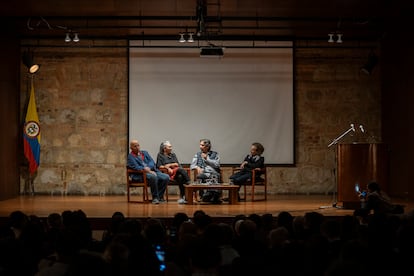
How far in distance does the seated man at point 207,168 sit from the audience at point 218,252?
6185 millimetres

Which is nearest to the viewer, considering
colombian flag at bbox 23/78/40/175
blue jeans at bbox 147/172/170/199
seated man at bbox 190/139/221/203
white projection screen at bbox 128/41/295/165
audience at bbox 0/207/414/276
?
audience at bbox 0/207/414/276

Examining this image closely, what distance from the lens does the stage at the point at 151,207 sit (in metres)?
9.13

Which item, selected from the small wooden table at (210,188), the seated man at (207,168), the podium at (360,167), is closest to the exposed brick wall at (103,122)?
the seated man at (207,168)

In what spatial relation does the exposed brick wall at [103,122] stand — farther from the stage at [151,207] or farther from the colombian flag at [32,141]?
the stage at [151,207]

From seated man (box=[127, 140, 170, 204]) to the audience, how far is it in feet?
19.2

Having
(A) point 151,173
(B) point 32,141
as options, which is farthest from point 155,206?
(B) point 32,141

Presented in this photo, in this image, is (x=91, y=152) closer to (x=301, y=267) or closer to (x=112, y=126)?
(x=112, y=126)

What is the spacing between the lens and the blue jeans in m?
11.2

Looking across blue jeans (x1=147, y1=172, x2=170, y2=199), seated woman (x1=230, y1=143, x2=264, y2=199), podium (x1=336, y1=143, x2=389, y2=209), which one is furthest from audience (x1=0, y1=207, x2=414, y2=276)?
seated woman (x1=230, y1=143, x2=264, y2=199)

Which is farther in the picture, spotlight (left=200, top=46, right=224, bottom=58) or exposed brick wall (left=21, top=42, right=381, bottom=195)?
exposed brick wall (left=21, top=42, right=381, bottom=195)

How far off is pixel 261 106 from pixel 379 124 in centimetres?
247

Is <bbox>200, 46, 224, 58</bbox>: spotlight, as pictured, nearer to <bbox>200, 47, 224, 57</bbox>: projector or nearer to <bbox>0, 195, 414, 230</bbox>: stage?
<bbox>200, 47, 224, 57</bbox>: projector

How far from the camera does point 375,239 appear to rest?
4.35 meters

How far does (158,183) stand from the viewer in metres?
11.4
